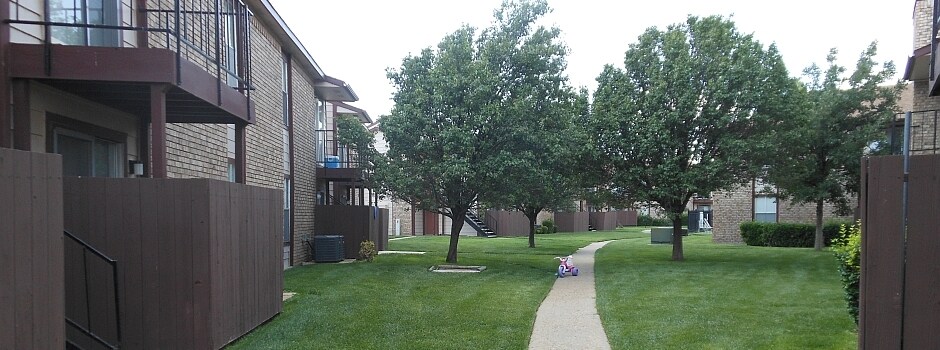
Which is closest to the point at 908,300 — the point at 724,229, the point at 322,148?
the point at 322,148

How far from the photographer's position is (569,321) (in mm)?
9789

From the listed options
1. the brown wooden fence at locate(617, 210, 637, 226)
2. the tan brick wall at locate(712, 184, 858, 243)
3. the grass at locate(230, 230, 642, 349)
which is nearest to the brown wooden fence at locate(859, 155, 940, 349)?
the grass at locate(230, 230, 642, 349)

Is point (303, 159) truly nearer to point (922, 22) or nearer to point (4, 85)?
point (4, 85)

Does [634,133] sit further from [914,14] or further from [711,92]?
[914,14]

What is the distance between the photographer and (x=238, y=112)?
8977 millimetres

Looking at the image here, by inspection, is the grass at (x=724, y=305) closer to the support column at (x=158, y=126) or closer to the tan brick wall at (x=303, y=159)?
the support column at (x=158, y=126)

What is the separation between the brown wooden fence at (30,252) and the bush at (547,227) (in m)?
39.5

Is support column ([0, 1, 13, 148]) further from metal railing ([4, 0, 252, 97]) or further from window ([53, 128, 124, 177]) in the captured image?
window ([53, 128, 124, 177])

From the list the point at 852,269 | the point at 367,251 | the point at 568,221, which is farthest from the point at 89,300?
the point at 568,221

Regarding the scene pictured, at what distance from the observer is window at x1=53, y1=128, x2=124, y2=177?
24.7 ft

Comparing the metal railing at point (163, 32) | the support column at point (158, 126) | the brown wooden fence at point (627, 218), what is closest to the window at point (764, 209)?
the metal railing at point (163, 32)

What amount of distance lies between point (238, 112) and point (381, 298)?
419 centimetres

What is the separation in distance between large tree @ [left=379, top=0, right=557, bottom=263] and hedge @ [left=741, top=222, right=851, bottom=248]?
16.2 metres

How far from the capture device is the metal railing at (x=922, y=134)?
21.1 ft
